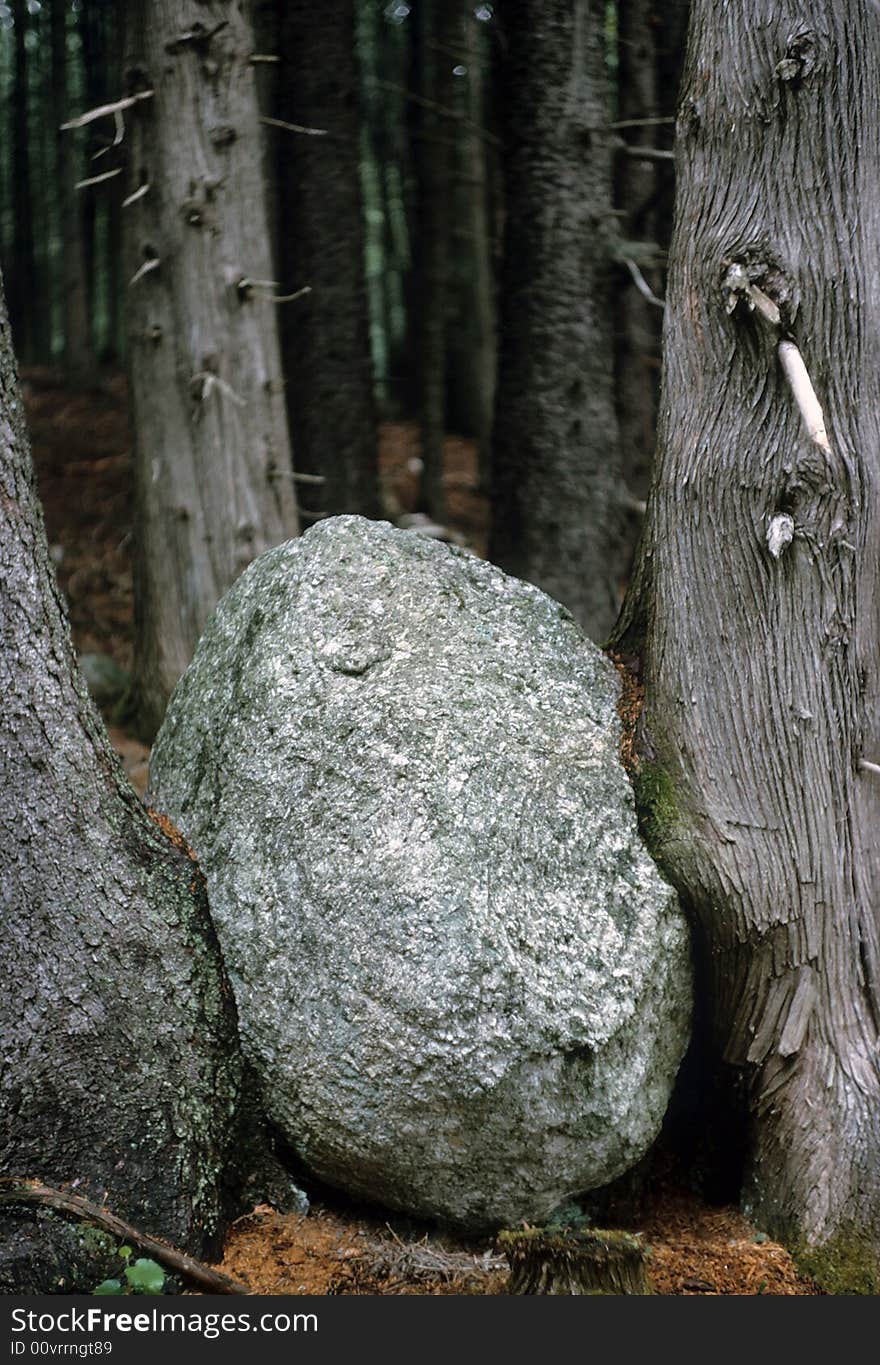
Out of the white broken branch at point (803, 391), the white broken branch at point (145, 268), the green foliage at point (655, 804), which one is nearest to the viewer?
the white broken branch at point (803, 391)

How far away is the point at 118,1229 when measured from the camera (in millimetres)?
2746

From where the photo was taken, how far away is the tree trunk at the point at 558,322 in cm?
638

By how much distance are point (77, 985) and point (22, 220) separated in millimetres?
17182

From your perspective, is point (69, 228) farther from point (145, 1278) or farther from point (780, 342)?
point (145, 1278)

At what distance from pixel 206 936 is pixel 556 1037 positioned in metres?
1.00

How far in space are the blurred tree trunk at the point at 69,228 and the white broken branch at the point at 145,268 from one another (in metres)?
8.58

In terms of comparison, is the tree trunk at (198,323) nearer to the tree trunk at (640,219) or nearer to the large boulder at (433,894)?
the large boulder at (433,894)

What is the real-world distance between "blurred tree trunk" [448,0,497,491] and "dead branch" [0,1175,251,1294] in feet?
26.6

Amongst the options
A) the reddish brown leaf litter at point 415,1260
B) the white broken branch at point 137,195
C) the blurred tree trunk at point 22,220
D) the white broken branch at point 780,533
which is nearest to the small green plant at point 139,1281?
the reddish brown leaf litter at point 415,1260

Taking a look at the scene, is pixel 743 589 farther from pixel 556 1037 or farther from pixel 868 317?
pixel 556 1037

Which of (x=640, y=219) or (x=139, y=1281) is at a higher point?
(x=640, y=219)

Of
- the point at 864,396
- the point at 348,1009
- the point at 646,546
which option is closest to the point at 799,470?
the point at 864,396

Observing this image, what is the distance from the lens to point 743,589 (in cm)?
324

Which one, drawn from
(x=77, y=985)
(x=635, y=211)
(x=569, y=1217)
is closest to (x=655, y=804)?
(x=569, y=1217)
